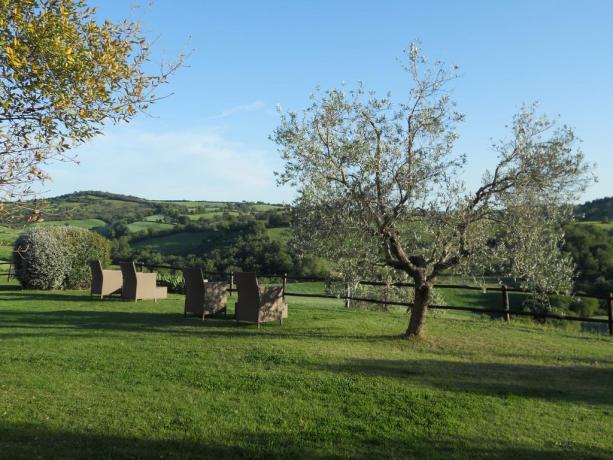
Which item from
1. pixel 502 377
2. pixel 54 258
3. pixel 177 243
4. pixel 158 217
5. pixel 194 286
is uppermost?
pixel 158 217

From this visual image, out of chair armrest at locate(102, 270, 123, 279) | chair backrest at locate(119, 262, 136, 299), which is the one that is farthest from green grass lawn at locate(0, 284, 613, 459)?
chair armrest at locate(102, 270, 123, 279)

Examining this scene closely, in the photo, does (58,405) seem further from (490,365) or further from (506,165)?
(506,165)

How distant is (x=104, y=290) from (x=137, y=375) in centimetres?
1087

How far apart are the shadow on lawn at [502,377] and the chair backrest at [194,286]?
5.55 metres

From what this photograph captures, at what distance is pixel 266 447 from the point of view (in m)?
4.64

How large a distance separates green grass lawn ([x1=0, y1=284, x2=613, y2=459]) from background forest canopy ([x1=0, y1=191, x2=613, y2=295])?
193 centimetres

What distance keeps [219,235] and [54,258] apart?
25775 mm

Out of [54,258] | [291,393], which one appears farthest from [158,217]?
[291,393]

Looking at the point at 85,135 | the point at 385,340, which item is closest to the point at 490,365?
the point at 385,340

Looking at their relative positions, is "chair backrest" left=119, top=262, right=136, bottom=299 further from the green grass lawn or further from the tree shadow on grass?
the green grass lawn

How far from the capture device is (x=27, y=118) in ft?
17.7

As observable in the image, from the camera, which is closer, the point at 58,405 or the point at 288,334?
the point at 58,405

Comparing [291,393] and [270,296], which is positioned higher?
[270,296]

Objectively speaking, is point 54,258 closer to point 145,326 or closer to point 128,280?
point 128,280
